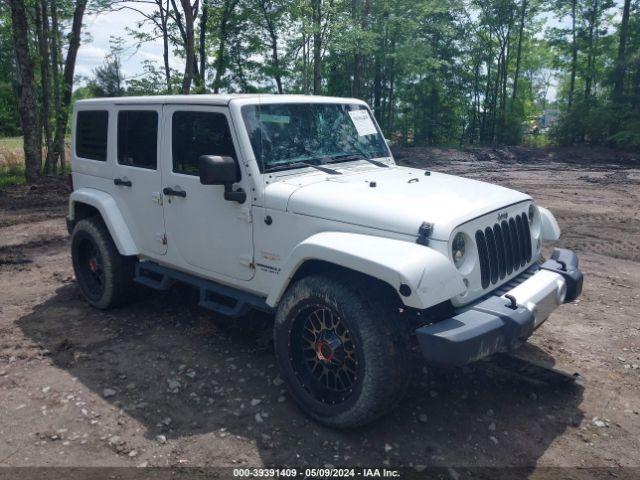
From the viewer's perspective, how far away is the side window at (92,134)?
5.16m

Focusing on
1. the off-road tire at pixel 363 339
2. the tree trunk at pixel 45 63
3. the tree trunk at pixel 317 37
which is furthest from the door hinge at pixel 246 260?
the tree trunk at pixel 317 37

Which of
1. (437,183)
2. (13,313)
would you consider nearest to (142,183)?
(13,313)

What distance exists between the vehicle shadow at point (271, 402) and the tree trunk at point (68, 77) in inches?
447

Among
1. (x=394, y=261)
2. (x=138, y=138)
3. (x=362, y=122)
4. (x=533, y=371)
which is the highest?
(x=362, y=122)

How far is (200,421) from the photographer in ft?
11.8

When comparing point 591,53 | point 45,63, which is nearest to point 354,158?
point 45,63

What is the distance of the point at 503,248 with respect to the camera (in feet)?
11.9

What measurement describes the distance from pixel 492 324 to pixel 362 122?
234 cm

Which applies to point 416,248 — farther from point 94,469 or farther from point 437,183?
point 94,469

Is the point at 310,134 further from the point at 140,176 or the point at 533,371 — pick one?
the point at 533,371

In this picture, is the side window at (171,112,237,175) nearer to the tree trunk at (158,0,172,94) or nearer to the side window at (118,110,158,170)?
the side window at (118,110,158,170)

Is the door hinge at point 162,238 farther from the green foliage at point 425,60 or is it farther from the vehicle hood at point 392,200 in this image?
the green foliage at point 425,60

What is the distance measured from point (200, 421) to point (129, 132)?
264cm

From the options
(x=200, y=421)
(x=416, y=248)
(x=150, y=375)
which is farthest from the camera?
(x=150, y=375)
